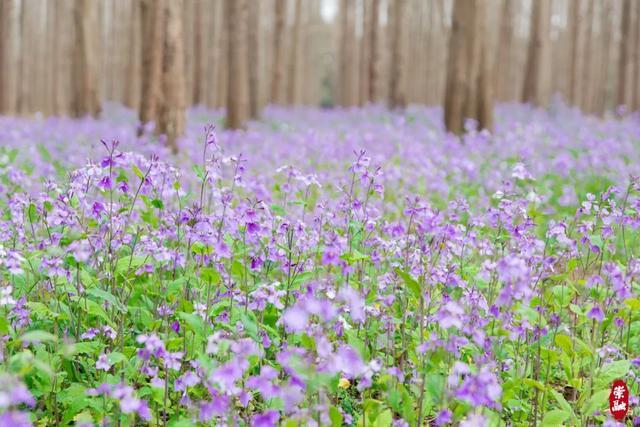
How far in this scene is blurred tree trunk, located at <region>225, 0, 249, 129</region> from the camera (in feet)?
41.8

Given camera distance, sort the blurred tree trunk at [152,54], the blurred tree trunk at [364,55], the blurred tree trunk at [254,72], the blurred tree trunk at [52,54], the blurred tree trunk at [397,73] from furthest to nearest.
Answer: the blurred tree trunk at [52,54]
the blurred tree trunk at [364,55]
the blurred tree trunk at [397,73]
the blurred tree trunk at [254,72]
the blurred tree trunk at [152,54]

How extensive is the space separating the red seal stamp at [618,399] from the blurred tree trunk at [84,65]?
13932mm

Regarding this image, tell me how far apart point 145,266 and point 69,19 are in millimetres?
31998

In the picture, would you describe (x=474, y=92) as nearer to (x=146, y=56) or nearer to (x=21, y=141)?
(x=146, y=56)

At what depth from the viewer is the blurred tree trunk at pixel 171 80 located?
943 cm

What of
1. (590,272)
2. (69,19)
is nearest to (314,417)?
(590,272)

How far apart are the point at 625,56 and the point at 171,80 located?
14174mm

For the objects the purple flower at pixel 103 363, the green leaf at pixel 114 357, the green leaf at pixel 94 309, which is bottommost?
the green leaf at pixel 114 357

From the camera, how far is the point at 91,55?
1543 centimetres

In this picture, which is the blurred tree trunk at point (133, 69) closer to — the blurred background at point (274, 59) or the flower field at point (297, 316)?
the blurred background at point (274, 59)

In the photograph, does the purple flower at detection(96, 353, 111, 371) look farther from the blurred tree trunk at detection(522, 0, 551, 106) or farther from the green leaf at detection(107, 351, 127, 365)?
the blurred tree trunk at detection(522, 0, 551, 106)

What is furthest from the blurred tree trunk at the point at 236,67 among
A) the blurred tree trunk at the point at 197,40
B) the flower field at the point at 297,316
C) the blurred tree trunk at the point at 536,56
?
the flower field at the point at 297,316

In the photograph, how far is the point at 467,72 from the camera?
442 inches

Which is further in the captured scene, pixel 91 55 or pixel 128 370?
Answer: pixel 91 55
